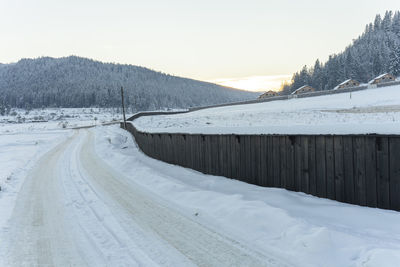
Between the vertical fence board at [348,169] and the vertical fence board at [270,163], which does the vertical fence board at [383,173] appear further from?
the vertical fence board at [270,163]

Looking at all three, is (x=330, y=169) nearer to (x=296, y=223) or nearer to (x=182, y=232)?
(x=296, y=223)

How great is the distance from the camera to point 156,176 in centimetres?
1023

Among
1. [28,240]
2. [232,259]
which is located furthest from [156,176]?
[232,259]

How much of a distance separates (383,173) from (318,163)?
4.63 ft

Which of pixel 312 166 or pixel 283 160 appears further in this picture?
pixel 283 160

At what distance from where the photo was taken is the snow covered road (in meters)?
4.39

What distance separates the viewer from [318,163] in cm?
659

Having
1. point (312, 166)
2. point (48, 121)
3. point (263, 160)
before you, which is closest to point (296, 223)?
point (312, 166)

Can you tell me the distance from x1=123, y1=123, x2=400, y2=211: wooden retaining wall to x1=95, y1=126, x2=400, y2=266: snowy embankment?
0.94 feet

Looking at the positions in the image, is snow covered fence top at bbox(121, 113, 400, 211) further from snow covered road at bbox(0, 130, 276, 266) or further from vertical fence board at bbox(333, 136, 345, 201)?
snow covered road at bbox(0, 130, 276, 266)

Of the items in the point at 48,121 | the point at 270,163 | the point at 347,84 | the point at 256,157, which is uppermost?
the point at 347,84

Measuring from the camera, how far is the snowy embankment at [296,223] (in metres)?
4.00

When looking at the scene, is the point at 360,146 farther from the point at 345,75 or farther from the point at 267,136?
the point at 345,75

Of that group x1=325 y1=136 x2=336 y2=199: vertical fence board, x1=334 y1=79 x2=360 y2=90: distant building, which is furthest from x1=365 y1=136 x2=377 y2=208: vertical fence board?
x1=334 y1=79 x2=360 y2=90: distant building
